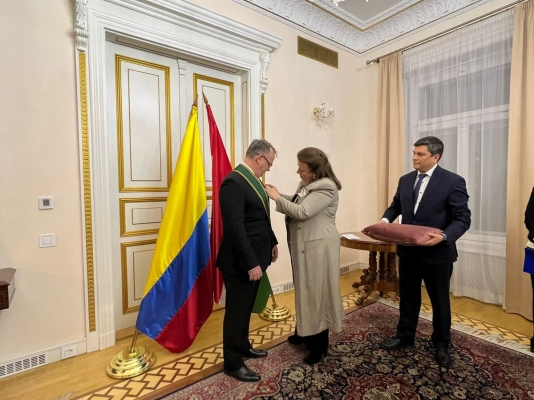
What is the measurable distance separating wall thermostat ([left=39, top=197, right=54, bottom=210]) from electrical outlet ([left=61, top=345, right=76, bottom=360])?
0.99m

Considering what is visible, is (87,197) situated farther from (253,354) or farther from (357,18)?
(357,18)

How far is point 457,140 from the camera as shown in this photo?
3.11m

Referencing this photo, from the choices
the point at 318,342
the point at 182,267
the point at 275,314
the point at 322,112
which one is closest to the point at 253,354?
the point at 318,342

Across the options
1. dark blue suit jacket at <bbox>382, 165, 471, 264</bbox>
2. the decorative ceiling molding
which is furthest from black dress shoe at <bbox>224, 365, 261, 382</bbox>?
the decorative ceiling molding

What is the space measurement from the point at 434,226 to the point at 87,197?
240 cm

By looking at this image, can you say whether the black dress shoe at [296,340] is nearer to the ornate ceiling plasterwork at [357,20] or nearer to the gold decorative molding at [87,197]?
the gold decorative molding at [87,197]

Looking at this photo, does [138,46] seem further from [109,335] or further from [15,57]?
[109,335]

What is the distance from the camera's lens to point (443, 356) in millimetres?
1927

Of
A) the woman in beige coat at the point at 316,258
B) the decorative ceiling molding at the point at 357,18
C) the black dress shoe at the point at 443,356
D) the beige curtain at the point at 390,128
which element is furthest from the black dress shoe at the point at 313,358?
the decorative ceiling molding at the point at 357,18

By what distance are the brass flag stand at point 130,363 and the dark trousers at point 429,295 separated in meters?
1.78

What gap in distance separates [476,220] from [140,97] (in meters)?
3.43

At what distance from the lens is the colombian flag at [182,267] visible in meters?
2.05

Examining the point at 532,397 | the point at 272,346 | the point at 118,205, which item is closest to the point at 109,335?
the point at 118,205

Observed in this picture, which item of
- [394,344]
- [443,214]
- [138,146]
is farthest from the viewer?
[138,146]
